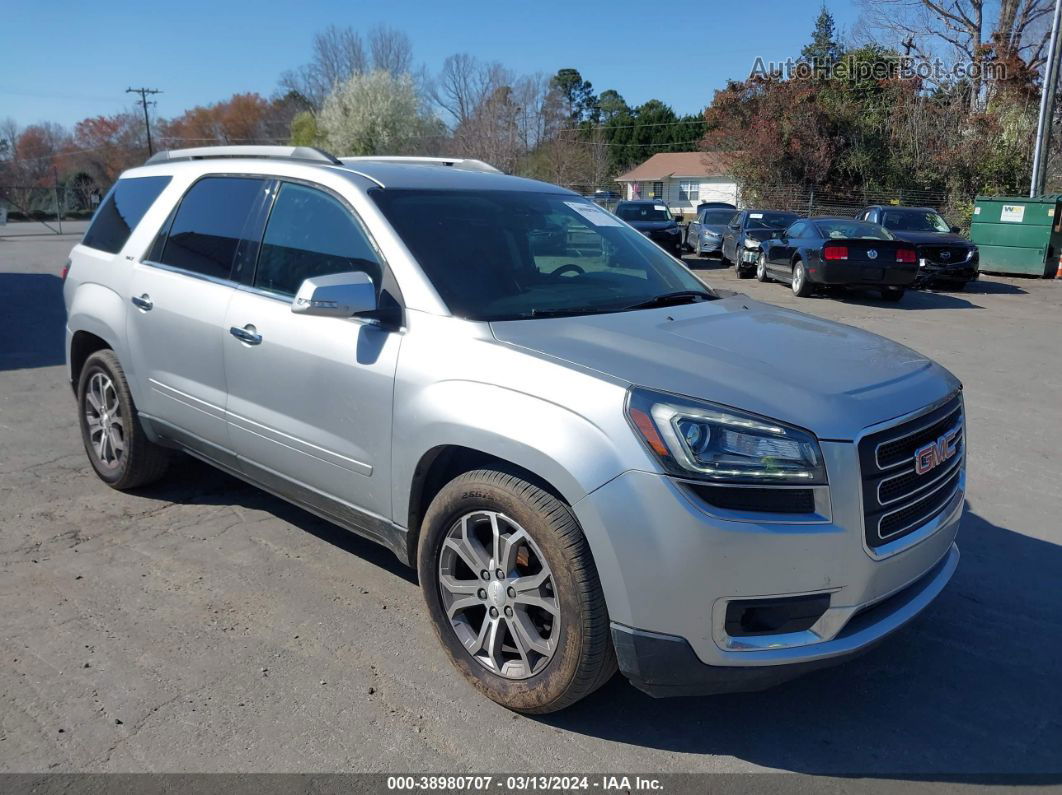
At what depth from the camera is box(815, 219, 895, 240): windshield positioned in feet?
49.2

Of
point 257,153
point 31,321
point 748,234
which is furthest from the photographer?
point 748,234

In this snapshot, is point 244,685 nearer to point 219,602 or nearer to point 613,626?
point 219,602

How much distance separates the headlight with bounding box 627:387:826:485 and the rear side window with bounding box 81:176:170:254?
3.52 metres

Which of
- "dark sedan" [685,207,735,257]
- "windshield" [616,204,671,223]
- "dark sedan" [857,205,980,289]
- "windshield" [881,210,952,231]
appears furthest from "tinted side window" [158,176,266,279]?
"dark sedan" [685,207,735,257]

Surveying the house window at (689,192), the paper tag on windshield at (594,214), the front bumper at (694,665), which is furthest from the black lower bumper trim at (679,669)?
the house window at (689,192)

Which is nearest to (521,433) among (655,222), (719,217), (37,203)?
(655,222)

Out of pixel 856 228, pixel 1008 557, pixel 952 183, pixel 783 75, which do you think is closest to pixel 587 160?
pixel 783 75

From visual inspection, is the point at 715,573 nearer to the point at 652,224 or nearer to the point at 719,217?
the point at 652,224

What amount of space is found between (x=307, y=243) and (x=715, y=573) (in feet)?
7.82

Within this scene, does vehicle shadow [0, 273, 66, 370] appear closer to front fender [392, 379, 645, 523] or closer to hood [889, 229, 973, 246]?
front fender [392, 379, 645, 523]

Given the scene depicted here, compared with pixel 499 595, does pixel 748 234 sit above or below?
above

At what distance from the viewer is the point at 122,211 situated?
516cm

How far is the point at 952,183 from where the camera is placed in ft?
102

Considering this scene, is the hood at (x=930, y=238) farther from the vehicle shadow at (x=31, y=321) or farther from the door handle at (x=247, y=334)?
the door handle at (x=247, y=334)
